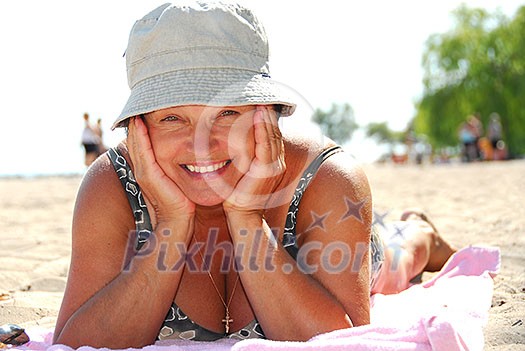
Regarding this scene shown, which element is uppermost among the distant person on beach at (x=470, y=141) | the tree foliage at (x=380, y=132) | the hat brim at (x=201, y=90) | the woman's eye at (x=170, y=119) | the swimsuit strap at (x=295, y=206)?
the hat brim at (x=201, y=90)

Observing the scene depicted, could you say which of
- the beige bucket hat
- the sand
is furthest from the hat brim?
the sand

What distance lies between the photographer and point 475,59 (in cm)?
2731

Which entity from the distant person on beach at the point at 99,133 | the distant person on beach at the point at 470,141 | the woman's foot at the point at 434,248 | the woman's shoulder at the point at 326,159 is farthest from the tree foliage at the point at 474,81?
the woman's shoulder at the point at 326,159

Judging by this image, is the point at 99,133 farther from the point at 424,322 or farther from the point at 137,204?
the point at 424,322

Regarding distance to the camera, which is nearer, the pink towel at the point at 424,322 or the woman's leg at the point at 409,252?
the pink towel at the point at 424,322

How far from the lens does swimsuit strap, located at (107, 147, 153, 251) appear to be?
241cm

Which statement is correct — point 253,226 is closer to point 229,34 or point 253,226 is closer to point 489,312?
point 229,34

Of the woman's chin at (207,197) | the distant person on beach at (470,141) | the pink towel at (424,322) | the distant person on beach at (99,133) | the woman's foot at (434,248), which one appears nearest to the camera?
the pink towel at (424,322)

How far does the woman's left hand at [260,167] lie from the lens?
2174mm

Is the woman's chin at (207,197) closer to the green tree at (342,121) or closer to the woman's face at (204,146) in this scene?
the woman's face at (204,146)

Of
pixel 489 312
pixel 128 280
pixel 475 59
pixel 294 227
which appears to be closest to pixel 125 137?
pixel 128 280

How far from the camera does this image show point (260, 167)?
2.21 m

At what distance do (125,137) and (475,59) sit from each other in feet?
89.8

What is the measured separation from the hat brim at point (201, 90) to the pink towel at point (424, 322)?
82 centimetres
